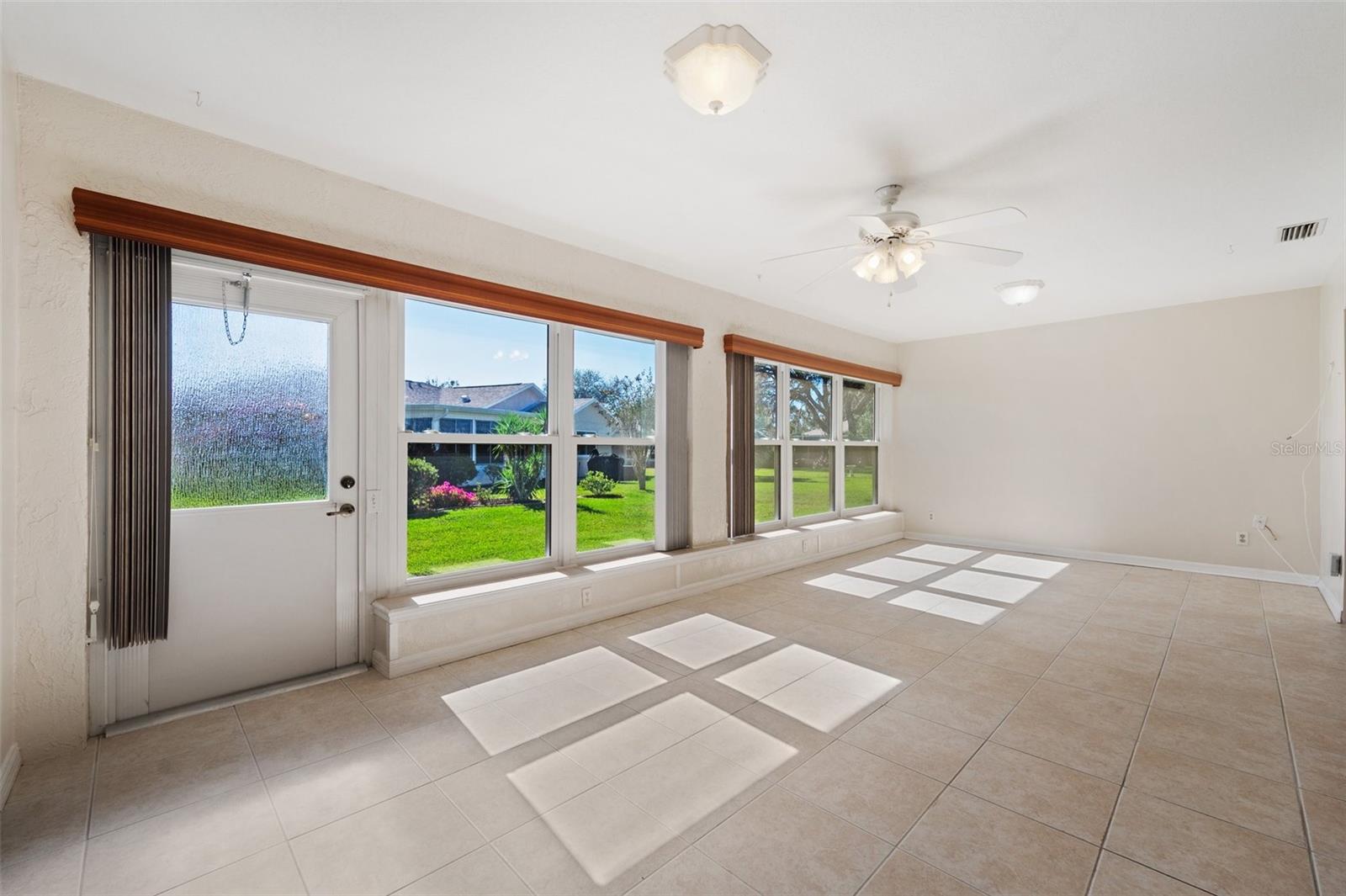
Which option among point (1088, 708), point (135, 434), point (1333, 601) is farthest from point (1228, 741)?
point (135, 434)

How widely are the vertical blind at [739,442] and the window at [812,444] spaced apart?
0.33 m

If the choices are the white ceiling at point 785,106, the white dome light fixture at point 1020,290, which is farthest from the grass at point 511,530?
the white dome light fixture at point 1020,290

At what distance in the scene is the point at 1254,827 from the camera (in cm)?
186

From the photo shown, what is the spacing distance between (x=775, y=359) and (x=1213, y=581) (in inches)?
173

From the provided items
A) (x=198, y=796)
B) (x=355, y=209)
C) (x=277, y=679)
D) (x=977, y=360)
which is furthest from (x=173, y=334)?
(x=977, y=360)

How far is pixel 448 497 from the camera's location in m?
3.53

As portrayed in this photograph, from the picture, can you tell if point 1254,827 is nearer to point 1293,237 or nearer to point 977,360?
point 1293,237

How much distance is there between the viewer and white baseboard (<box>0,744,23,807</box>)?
6.45 feet

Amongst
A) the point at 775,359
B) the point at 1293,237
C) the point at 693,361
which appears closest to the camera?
the point at 1293,237

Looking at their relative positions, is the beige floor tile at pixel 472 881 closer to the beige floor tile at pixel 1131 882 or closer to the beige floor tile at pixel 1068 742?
the beige floor tile at pixel 1131 882

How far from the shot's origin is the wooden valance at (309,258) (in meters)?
2.34

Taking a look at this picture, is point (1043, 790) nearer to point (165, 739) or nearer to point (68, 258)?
point (165, 739)

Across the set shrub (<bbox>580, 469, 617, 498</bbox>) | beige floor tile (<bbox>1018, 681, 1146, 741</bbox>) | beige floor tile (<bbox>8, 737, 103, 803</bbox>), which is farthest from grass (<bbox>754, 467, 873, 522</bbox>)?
beige floor tile (<bbox>8, 737, 103, 803</bbox>)

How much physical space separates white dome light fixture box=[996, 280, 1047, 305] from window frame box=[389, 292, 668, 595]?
276 cm
